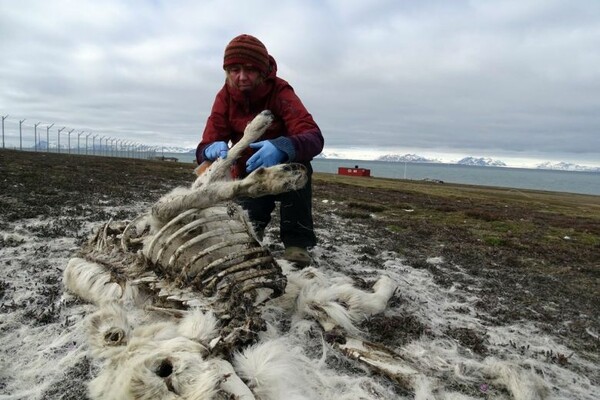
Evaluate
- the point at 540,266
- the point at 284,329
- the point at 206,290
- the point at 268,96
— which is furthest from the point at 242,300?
the point at 540,266

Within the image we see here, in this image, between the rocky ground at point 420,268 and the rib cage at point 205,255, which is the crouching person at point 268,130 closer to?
the rib cage at point 205,255

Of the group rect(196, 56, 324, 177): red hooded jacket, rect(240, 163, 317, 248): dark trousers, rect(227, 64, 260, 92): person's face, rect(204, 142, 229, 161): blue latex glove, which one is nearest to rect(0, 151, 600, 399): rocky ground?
rect(240, 163, 317, 248): dark trousers

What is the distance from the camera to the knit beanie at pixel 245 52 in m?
4.36

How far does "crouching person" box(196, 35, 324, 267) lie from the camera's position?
Answer: 4273 mm

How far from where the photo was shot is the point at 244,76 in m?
4.50

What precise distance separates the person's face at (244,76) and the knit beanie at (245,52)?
67 millimetres

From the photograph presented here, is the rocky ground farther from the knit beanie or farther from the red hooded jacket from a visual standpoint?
the knit beanie

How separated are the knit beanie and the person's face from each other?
0.07 metres

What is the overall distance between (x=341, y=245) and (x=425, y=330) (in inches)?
135

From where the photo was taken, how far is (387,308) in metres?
3.87

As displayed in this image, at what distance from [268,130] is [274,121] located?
125mm

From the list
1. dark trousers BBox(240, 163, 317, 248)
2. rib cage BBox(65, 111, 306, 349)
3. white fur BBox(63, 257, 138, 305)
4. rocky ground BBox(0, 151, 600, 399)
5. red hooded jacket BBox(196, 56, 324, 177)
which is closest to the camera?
rib cage BBox(65, 111, 306, 349)

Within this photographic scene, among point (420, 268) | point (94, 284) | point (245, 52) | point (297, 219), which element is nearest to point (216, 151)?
point (245, 52)

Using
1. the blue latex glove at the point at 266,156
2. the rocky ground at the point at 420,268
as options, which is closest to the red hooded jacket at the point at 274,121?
the blue latex glove at the point at 266,156
